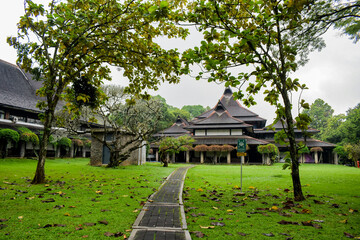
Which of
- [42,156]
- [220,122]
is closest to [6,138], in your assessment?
[42,156]

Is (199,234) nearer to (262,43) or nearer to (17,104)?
(262,43)

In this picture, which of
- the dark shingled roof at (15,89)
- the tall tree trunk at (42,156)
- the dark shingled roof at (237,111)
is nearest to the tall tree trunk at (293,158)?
the tall tree trunk at (42,156)

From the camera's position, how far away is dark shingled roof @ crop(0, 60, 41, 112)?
20062 mm

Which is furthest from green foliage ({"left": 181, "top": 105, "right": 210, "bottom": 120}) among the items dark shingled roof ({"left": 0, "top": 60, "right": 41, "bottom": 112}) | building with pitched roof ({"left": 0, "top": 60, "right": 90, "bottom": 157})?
dark shingled roof ({"left": 0, "top": 60, "right": 41, "bottom": 112})

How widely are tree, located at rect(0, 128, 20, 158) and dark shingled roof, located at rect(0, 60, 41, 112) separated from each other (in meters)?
3.41

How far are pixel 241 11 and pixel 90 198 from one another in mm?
6196

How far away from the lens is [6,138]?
16734 mm

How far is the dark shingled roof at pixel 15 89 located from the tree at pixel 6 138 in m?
3.41

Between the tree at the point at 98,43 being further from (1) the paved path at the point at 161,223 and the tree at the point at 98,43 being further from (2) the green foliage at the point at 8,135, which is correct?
(2) the green foliage at the point at 8,135

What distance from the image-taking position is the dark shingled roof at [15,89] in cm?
2006

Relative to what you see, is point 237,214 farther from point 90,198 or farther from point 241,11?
point 241,11

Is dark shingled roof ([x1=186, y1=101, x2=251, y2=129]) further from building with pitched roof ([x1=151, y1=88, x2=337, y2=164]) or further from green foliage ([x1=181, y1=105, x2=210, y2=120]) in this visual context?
green foliage ([x1=181, y1=105, x2=210, y2=120])

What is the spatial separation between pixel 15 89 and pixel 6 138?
7359mm

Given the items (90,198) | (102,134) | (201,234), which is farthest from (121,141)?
(201,234)
